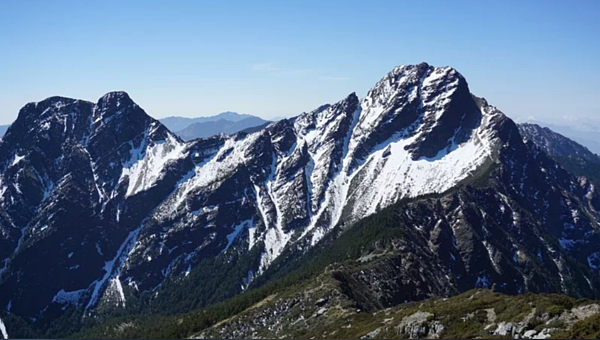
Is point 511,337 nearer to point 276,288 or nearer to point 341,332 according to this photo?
point 341,332

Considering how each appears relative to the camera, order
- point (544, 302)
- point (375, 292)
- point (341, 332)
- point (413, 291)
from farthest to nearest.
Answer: point (413, 291), point (375, 292), point (341, 332), point (544, 302)

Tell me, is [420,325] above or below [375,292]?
above

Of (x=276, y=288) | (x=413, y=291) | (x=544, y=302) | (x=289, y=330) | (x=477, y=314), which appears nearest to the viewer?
(x=544, y=302)

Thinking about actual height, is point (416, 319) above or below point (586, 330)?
below

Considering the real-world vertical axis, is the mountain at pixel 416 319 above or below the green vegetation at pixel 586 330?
below

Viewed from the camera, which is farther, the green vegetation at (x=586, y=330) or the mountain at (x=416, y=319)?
the mountain at (x=416, y=319)

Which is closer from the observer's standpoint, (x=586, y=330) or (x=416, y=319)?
(x=586, y=330)

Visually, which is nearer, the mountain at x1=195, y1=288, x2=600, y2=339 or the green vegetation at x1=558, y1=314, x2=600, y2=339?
the green vegetation at x1=558, y1=314, x2=600, y2=339

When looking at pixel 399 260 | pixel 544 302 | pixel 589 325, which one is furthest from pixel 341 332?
pixel 399 260

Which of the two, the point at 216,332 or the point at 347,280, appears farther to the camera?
the point at 347,280

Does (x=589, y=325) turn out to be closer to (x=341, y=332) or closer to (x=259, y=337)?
(x=341, y=332)

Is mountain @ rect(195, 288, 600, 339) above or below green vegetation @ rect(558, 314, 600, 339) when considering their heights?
below
